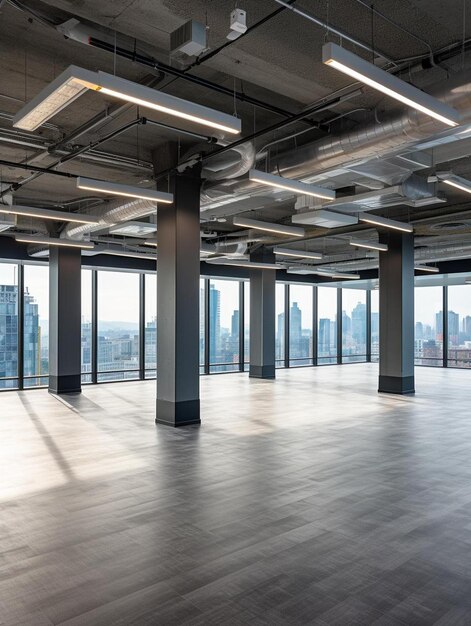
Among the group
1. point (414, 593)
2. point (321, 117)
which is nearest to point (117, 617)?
point (414, 593)

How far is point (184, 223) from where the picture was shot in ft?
26.7

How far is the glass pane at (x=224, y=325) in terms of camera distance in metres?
18.2

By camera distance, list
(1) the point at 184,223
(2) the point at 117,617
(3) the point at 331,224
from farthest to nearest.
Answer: (3) the point at 331,224 → (1) the point at 184,223 → (2) the point at 117,617

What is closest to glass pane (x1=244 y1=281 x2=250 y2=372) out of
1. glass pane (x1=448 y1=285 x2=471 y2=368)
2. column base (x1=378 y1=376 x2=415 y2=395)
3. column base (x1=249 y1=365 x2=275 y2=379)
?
column base (x1=249 y1=365 x2=275 y2=379)

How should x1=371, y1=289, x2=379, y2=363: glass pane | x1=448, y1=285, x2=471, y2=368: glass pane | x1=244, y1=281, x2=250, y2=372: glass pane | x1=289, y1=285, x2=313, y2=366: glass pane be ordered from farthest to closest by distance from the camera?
x1=371, y1=289, x2=379, y2=363: glass pane → x1=289, y1=285, x2=313, y2=366: glass pane → x1=448, y1=285, x2=471, y2=368: glass pane → x1=244, y1=281, x2=250, y2=372: glass pane

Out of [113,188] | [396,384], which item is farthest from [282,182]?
[396,384]

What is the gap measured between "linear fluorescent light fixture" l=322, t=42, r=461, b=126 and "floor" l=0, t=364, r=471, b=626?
332cm

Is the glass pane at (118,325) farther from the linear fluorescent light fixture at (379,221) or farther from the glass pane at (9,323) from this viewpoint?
the linear fluorescent light fixture at (379,221)

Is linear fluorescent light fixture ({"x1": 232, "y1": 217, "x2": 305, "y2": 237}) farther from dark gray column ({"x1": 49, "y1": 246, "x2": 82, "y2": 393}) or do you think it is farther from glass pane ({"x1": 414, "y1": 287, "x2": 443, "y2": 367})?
glass pane ({"x1": 414, "y1": 287, "x2": 443, "y2": 367})

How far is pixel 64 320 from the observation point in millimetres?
12586

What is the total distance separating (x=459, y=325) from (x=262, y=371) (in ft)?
29.4

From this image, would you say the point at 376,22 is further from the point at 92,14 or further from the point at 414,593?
the point at 414,593

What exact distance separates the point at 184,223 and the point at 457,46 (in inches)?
178

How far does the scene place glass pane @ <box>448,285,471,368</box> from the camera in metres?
19.9
